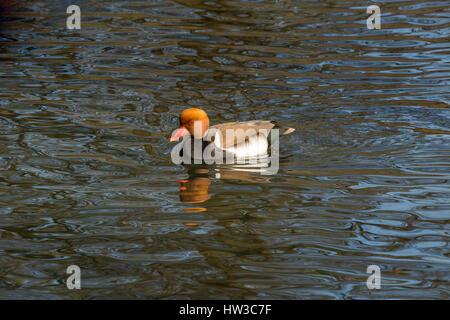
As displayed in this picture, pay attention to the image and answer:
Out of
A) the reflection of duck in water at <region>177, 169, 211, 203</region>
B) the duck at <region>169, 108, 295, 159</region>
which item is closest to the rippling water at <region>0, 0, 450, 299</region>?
the reflection of duck in water at <region>177, 169, 211, 203</region>

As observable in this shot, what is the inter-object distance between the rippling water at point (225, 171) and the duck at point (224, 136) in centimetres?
30

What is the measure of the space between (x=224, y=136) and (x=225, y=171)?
1.50 ft

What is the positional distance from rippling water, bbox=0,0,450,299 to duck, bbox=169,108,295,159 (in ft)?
0.97

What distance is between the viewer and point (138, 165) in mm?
8367

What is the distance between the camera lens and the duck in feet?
28.5

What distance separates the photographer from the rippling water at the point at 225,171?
6121 mm

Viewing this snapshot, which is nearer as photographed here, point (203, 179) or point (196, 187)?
point (196, 187)

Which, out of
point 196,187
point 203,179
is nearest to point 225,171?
point 203,179

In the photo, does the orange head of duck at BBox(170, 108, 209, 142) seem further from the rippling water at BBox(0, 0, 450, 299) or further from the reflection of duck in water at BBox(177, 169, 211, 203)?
the reflection of duck in water at BBox(177, 169, 211, 203)

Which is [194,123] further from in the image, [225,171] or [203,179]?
[203,179]

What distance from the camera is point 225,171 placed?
8445 mm

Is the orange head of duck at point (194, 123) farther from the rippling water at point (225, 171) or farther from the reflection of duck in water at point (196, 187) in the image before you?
the reflection of duck in water at point (196, 187)

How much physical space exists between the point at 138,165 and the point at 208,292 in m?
2.83

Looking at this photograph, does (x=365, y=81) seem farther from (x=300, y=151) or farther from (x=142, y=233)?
(x=142, y=233)
